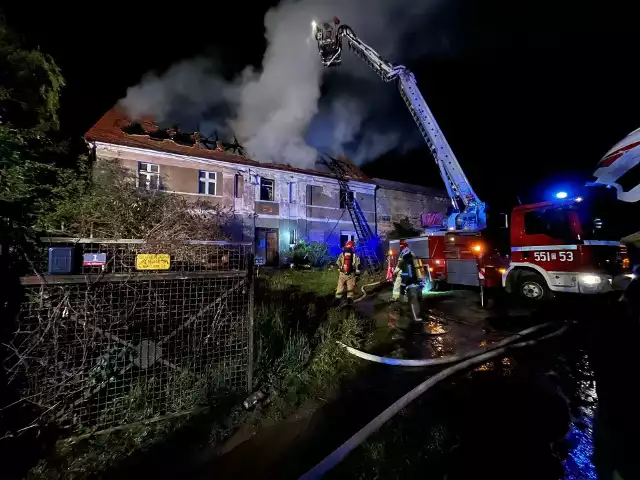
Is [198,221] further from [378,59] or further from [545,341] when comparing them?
[378,59]

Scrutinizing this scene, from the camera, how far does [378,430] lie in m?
2.81

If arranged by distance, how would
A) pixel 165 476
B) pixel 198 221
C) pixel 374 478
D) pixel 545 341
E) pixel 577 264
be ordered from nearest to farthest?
pixel 374 478
pixel 165 476
pixel 198 221
pixel 545 341
pixel 577 264

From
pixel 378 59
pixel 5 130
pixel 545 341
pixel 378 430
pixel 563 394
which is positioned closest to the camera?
pixel 378 430

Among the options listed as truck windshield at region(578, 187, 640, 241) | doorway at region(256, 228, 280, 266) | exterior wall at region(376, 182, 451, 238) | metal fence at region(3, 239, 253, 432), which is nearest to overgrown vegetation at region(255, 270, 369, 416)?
metal fence at region(3, 239, 253, 432)

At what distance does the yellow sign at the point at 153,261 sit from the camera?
312 cm

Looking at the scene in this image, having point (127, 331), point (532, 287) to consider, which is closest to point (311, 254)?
point (532, 287)

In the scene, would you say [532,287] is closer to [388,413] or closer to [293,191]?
[388,413]

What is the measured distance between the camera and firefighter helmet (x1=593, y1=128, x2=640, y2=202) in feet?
15.9

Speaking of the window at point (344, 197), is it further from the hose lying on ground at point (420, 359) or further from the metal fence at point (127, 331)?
the metal fence at point (127, 331)

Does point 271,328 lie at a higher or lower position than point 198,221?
lower

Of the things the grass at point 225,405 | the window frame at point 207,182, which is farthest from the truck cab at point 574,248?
the window frame at point 207,182

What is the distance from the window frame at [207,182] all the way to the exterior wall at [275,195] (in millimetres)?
121

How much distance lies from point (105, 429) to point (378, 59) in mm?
15339

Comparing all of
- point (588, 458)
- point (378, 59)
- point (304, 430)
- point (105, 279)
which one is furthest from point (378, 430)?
point (378, 59)
